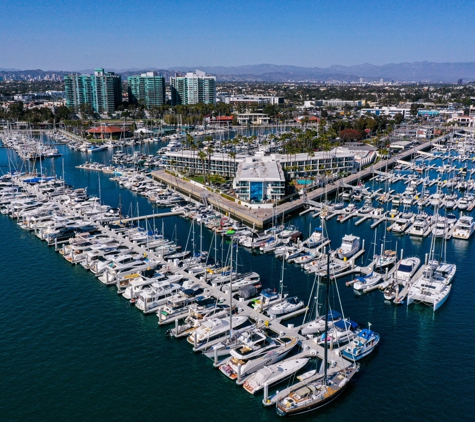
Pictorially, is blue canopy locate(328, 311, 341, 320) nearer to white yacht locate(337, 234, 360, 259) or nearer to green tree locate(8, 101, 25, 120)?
white yacht locate(337, 234, 360, 259)

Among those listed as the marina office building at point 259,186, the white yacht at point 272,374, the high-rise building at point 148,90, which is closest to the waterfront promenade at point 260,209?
the marina office building at point 259,186

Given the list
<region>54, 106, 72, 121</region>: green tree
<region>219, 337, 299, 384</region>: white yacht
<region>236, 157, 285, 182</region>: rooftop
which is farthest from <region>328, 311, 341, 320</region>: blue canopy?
<region>54, 106, 72, 121</region>: green tree

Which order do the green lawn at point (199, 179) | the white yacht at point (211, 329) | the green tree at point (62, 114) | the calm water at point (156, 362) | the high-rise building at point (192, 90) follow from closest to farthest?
the calm water at point (156, 362), the white yacht at point (211, 329), the green lawn at point (199, 179), the green tree at point (62, 114), the high-rise building at point (192, 90)

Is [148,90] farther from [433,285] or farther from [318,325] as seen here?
[318,325]

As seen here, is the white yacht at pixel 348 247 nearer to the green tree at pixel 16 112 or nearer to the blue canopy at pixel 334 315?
the blue canopy at pixel 334 315

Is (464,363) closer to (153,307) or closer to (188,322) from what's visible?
(188,322)

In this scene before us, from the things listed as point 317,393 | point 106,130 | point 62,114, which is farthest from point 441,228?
point 62,114
